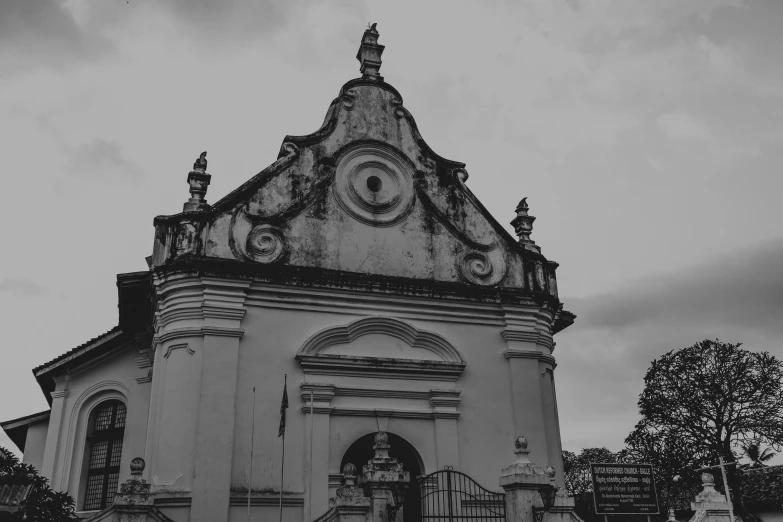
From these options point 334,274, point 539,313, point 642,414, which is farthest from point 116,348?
point 642,414

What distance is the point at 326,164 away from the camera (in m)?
17.7

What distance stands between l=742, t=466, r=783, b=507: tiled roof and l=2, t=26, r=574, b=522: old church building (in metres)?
21.5

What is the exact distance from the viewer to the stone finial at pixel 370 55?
64.6 feet

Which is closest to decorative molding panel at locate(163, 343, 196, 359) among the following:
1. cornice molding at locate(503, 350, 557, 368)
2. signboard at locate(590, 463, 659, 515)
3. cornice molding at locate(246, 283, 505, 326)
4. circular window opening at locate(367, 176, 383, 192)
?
cornice molding at locate(246, 283, 505, 326)

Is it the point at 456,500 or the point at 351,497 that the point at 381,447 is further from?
the point at 456,500

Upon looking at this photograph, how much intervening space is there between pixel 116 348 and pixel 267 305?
6.31 metres

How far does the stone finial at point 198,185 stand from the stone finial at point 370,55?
5.13 meters

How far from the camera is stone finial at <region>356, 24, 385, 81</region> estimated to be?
19.7 m

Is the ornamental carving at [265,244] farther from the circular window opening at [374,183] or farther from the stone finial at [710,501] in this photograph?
the stone finial at [710,501]

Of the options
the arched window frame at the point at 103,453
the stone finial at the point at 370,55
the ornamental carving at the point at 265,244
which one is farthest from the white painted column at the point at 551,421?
the arched window frame at the point at 103,453

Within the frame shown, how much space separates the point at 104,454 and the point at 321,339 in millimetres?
7355

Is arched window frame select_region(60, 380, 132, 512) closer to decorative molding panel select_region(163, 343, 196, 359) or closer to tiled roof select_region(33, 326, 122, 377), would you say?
tiled roof select_region(33, 326, 122, 377)

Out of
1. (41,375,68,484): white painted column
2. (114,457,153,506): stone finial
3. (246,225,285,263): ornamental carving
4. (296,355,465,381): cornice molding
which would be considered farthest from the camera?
(41,375,68,484): white painted column

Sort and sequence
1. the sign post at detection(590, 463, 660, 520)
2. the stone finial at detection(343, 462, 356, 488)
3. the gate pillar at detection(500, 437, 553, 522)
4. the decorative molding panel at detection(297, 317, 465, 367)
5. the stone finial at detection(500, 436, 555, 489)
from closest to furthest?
the gate pillar at detection(500, 437, 553, 522)
the stone finial at detection(500, 436, 555, 489)
the stone finial at detection(343, 462, 356, 488)
the sign post at detection(590, 463, 660, 520)
the decorative molding panel at detection(297, 317, 465, 367)
